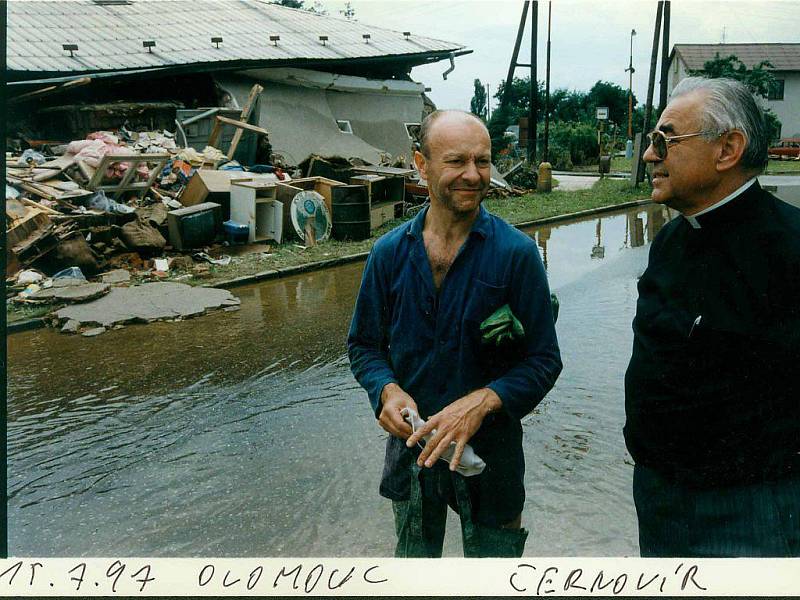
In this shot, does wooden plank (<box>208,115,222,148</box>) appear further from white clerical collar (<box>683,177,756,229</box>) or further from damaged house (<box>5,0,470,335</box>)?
white clerical collar (<box>683,177,756,229</box>)

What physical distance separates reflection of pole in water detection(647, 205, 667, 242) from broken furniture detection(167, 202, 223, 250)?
25.8 ft

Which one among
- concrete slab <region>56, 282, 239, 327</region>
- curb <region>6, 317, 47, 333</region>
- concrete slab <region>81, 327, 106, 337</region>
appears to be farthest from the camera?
concrete slab <region>56, 282, 239, 327</region>

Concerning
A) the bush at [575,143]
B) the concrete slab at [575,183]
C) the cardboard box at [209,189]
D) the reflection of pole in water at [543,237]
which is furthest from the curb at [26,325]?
the bush at [575,143]

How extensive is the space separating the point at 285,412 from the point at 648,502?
3964mm

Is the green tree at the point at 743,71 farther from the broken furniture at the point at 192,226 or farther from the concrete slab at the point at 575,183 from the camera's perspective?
the broken furniture at the point at 192,226

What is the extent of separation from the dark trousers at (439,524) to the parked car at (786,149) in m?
40.4

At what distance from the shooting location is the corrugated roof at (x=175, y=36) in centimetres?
1681

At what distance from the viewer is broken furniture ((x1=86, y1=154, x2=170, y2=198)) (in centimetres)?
1223

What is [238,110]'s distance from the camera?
17.8 m

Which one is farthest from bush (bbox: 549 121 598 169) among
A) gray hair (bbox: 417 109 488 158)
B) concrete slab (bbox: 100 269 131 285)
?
gray hair (bbox: 417 109 488 158)

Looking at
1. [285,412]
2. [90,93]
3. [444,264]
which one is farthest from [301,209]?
[444,264]

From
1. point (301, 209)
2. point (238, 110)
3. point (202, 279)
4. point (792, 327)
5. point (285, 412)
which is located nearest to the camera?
point (792, 327)

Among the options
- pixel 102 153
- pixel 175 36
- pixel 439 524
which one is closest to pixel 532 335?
pixel 439 524

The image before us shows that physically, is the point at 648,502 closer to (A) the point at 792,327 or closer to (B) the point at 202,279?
(A) the point at 792,327
